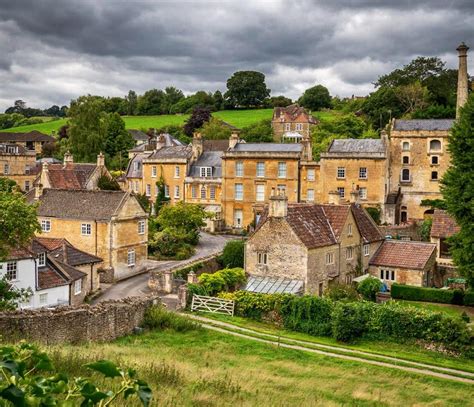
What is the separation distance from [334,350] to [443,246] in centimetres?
2121

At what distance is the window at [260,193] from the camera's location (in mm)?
62438

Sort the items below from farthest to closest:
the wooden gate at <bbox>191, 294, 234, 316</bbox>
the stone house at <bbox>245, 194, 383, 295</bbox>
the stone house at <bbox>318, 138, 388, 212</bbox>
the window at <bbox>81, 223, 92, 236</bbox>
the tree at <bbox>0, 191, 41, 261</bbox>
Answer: the stone house at <bbox>318, 138, 388, 212</bbox>, the window at <bbox>81, 223, 92, 236</bbox>, the stone house at <bbox>245, 194, 383, 295</bbox>, the wooden gate at <bbox>191, 294, 234, 316</bbox>, the tree at <bbox>0, 191, 41, 261</bbox>

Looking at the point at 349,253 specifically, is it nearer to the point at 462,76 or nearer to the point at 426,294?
the point at 426,294

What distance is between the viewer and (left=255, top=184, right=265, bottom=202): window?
6244cm

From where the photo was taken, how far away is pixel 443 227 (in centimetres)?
4700

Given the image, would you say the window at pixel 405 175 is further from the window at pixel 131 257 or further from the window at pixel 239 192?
the window at pixel 131 257

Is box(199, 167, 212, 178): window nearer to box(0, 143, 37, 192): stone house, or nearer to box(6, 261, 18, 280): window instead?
box(0, 143, 37, 192): stone house

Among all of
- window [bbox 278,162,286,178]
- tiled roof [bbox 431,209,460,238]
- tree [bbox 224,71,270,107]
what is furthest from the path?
tree [bbox 224,71,270,107]

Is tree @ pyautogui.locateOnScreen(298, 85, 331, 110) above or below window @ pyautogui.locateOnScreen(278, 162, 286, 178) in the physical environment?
above

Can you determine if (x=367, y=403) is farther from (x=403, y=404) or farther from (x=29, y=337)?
(x=29, y=337)

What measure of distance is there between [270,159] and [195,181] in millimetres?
9567

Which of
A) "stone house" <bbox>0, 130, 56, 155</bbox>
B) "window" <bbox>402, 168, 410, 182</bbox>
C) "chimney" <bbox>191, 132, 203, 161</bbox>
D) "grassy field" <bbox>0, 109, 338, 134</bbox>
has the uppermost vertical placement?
"grassy field" <bbox>0, 109, 338, 134</bbox>

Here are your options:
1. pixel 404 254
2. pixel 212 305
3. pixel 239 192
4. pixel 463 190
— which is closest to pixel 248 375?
pixel 212 305

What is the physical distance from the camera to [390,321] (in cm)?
3112
